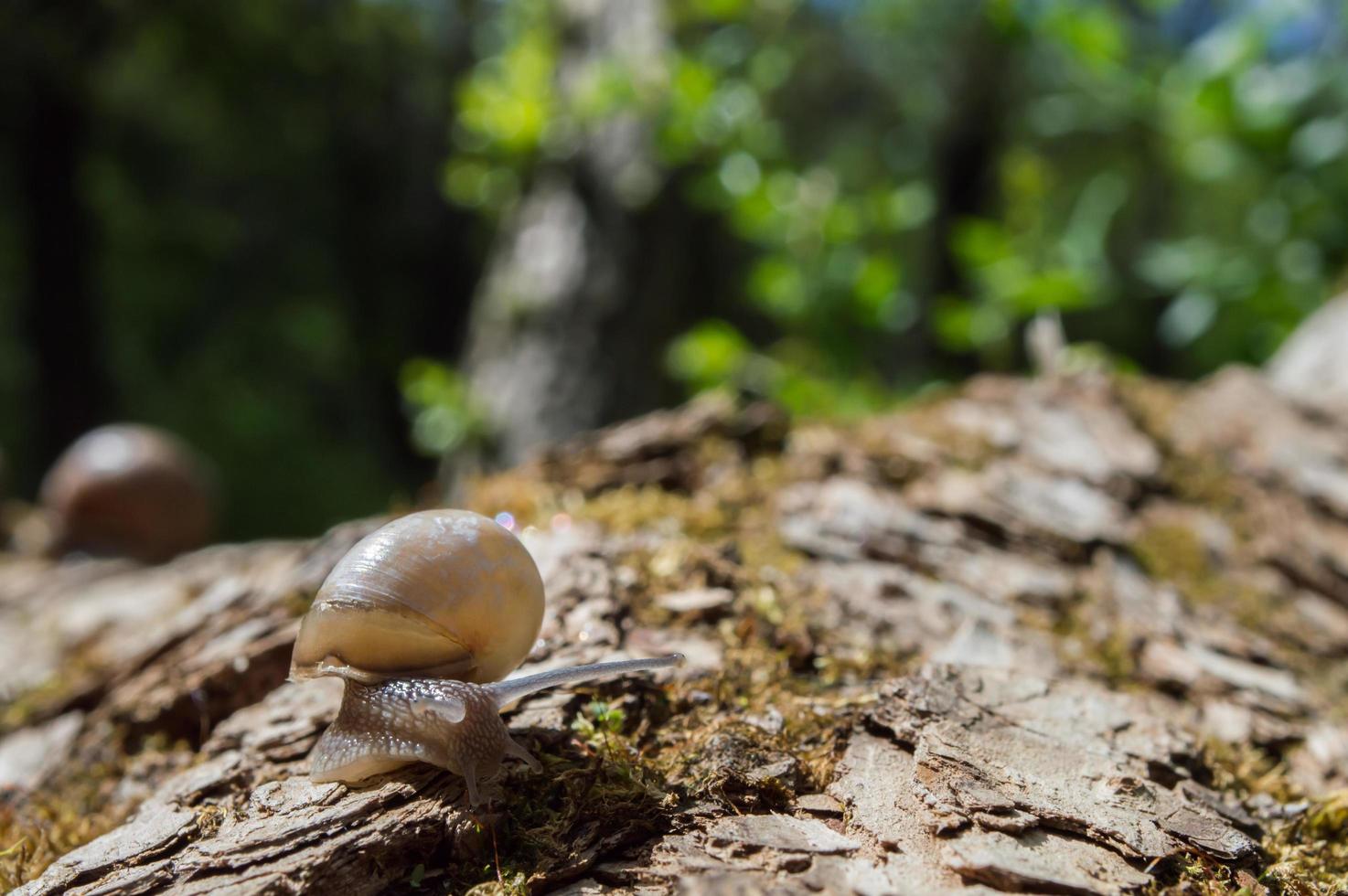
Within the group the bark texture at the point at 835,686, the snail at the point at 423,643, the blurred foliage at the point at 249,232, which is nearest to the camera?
the bark texture at the point at 835,686

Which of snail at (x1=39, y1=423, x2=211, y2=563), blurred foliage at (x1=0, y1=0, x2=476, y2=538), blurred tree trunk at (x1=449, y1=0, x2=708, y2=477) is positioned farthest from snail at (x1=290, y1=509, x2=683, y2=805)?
blurred foliage at (x1=0, y1=0, x2=476, y2=538)

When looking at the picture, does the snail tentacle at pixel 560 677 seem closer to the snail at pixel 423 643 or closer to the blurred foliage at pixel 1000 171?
the snail at pixel 423 643

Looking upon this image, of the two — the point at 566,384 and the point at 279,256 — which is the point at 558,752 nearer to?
the point at 566,384

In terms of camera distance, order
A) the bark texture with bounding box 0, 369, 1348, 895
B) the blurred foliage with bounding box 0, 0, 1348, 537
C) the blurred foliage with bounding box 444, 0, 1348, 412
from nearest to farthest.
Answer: the bark texture with bounding box 0, 369, 1348, 895
the blurred foliage with bounding box 444, 0, 1348, 412
the blurred foliage with bounding box 0, 0, 1348, 537

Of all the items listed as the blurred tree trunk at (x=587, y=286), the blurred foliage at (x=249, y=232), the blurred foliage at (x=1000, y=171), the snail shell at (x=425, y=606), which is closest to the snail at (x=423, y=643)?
the snail shell at (x=425, y=606)

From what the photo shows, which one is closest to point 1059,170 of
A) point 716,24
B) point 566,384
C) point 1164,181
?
point 1164,181

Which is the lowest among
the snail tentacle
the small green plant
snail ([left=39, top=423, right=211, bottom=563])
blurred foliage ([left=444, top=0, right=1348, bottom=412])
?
snail ([left=39, top=423, right=211, bottom=563])

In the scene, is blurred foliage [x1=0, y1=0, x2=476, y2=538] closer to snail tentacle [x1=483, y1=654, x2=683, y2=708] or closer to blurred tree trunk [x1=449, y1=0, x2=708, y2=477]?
blurred tree trunk [x1=449, y1=0, x2=708, y2=477]
